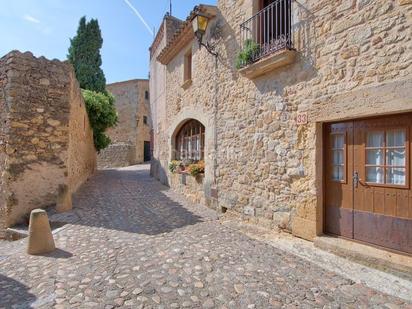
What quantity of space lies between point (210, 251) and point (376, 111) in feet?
8.83

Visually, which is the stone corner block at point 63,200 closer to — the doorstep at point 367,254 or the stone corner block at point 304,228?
the stone corner block at point 304,228

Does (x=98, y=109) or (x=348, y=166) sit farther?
(x=98, y=109)

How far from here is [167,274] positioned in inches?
123

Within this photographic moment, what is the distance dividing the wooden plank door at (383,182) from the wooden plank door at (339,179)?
89 mm

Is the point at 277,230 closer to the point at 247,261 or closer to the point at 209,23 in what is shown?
the point at 247,261

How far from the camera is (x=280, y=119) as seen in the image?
4652mm

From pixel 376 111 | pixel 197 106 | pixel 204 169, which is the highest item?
pixel 197 106

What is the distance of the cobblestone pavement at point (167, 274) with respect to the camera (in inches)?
103

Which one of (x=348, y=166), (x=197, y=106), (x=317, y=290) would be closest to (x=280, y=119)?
(x=348, y=166)

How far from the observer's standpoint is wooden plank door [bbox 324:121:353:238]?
382 centimetres

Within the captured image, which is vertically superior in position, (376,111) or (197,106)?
A: (197,106)

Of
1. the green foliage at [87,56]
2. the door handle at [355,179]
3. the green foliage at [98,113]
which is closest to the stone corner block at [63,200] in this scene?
the door handle at [355,179]

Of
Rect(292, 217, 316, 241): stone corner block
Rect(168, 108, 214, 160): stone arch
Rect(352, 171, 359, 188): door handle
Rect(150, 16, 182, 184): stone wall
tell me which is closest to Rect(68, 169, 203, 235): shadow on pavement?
Rect(168, 108, 214, 160): stone arch

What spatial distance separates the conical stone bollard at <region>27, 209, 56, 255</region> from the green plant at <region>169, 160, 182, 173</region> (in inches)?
200
